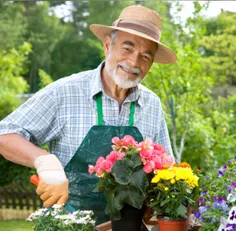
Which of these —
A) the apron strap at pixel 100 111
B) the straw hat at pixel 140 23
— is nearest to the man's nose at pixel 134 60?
the straw hat at pixel 140 23

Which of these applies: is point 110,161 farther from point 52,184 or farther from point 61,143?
point 61,143

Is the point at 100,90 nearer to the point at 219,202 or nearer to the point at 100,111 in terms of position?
the point at 100,111

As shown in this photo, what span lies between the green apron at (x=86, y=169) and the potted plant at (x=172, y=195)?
1.83 feet

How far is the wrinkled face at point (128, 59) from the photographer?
91.0 inches

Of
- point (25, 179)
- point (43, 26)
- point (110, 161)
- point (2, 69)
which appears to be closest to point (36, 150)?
point (110, 161)

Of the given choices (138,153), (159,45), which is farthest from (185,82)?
(138,153)

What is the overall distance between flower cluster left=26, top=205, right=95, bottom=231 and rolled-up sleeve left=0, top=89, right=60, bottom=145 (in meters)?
0.50

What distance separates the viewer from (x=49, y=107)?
2.29m

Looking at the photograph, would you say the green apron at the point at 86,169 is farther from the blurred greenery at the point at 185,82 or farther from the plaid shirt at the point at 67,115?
the blurred greenery at the point at 185,82

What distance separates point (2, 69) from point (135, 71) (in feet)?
24.0

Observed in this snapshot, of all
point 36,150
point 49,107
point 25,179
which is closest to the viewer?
point 36,150

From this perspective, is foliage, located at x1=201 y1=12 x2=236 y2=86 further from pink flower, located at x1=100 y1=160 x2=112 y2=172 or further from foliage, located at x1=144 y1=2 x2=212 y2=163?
pink flower, located at x1=100 y1=160 x2=112 y2=172

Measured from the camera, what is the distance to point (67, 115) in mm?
2324

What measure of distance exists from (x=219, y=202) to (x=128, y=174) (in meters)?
0.32
